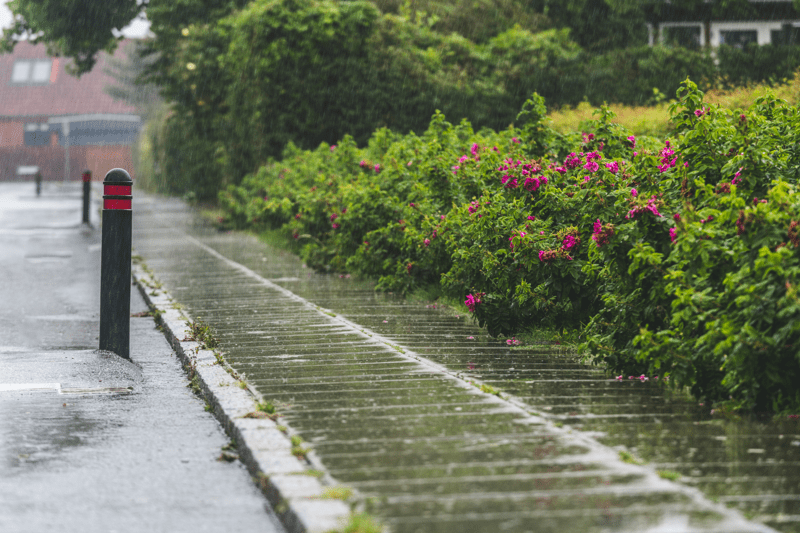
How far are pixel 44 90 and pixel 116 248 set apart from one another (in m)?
69.6

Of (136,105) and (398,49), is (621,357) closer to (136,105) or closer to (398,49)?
(398,49)

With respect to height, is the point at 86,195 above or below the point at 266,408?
above

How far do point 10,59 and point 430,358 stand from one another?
74.0m

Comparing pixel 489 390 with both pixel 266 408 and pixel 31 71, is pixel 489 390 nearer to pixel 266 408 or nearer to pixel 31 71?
pixel 266 408

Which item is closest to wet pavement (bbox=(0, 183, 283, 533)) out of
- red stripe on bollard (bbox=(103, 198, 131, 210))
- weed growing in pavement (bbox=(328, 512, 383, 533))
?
weed growing in pavement (bbox=(328, 512, 383, 533))

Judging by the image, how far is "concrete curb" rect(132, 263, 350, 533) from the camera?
363cm

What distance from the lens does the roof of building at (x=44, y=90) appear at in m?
70.1

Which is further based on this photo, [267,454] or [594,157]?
[594,157]

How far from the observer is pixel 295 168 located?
59.6 ft

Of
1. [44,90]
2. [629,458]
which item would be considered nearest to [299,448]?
[629,458]

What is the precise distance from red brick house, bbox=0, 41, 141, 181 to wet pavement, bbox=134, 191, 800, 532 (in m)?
63.0

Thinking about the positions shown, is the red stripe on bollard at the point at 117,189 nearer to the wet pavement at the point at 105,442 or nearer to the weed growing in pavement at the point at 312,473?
the wet pavement at the point at 105,442

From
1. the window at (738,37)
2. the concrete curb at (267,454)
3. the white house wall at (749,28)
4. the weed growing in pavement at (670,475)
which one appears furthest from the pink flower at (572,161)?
the window at (738,37)

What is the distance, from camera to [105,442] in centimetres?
506
